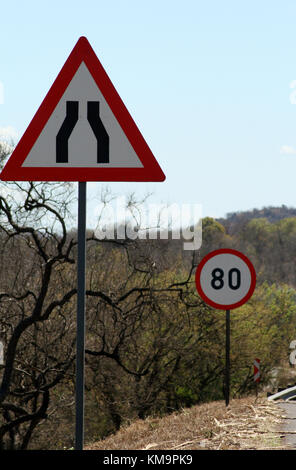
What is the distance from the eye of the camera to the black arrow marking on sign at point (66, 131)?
392cm

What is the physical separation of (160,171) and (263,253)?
4091 inches

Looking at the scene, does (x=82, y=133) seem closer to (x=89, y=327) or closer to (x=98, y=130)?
(x=98, y=130)

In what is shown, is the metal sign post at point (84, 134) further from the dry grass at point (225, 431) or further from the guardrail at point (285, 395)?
the guardrail at point (285, 395)

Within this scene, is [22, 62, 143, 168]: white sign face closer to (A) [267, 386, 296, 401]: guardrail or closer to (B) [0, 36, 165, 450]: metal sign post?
(B) [0, 36, 165, 450]: metal sign post

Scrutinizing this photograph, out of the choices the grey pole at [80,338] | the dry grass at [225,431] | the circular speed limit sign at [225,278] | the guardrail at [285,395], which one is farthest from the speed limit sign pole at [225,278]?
the grey pole at [80,338]

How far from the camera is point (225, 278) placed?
867 centimetres

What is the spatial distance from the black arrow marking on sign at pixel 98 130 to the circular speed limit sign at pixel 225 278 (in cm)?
483

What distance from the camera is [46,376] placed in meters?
20.9

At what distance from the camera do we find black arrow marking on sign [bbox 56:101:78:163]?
392cm

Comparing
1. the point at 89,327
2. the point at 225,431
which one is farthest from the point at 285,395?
the point at 89,327

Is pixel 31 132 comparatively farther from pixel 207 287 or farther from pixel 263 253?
pixel 263 253

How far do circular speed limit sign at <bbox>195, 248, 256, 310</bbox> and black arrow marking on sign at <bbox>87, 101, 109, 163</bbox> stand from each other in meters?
4.83
